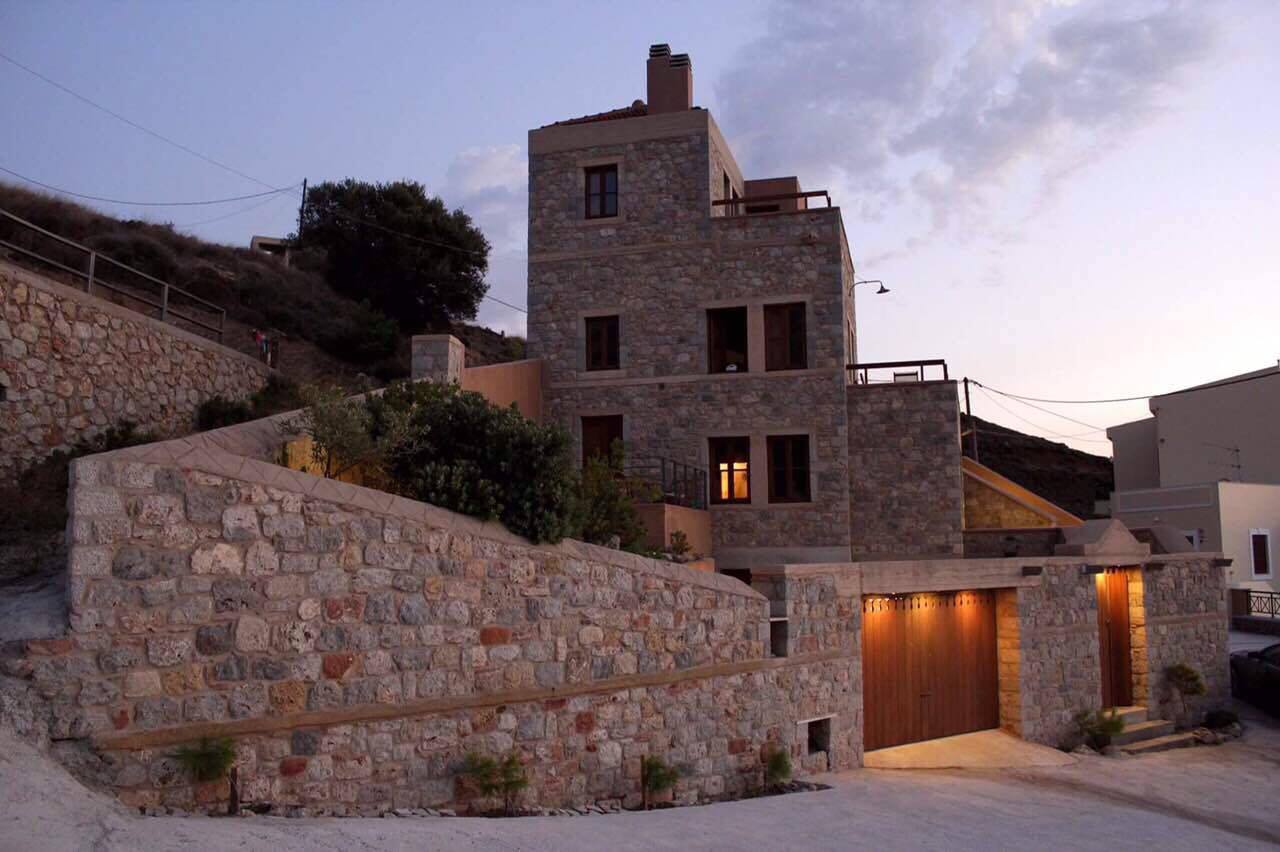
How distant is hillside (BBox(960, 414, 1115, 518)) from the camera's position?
1884 inches

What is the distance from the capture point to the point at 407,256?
29297 mm

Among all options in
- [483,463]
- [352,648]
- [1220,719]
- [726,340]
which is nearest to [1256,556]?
[1220,719]

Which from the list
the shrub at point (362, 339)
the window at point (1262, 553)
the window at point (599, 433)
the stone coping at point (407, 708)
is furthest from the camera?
the window at point (1262, 553)

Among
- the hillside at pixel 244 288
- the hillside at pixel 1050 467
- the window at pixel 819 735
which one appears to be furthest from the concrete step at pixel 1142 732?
the hillside at pixel 1050 467

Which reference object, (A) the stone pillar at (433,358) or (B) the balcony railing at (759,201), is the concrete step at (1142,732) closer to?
(B) the balcony railing at (759,201)

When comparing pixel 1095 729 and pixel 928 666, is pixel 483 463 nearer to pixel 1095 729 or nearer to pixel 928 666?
pixel 928 666

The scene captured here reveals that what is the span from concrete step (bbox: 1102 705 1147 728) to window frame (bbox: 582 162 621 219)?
12710 millimetres

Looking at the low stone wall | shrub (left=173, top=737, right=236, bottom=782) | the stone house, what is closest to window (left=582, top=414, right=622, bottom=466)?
the stone house

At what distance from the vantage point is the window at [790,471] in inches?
723

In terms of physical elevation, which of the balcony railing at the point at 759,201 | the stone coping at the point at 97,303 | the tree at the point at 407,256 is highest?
the tree at the point at 407,256

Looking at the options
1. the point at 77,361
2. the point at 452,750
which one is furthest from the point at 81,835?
the point at 77,361

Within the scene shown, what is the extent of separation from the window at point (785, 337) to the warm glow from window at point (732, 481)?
1987mm

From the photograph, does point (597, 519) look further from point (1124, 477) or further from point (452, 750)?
point (1124, 477)

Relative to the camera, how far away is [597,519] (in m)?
11.5
